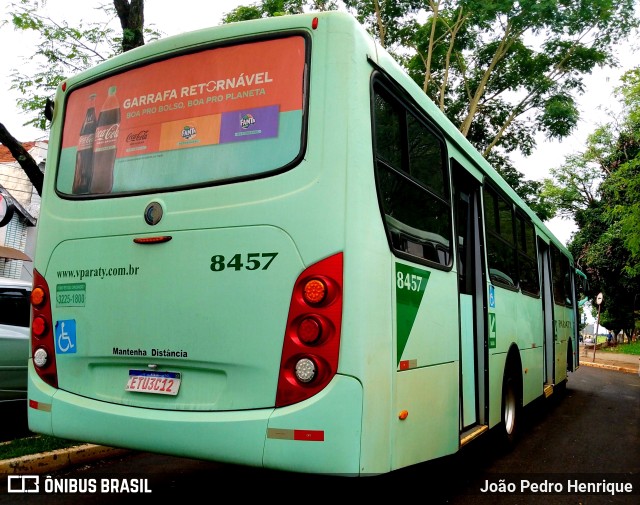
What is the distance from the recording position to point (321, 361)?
304 centimetres

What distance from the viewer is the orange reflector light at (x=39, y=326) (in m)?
3.88

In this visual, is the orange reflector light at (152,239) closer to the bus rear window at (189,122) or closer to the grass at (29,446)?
the bus rear window at (189,122)

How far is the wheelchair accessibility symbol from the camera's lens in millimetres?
3734

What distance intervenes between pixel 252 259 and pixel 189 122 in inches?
41.6

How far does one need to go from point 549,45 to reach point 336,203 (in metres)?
15.8

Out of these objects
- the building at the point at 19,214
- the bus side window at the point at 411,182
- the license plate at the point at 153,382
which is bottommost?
the license plate at the point at 153,382

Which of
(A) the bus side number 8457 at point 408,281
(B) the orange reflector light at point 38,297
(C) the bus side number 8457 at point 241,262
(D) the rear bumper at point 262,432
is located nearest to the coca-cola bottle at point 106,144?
(B) the orange reflector light at point 38,297

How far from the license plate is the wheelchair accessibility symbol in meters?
0.52

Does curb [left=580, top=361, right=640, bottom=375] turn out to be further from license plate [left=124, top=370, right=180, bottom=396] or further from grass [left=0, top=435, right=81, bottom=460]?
license plate [left=124, top=370, right=180, bottom=396]

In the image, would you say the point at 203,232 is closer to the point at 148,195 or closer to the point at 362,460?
the point at 148,195

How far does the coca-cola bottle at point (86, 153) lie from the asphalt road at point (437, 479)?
7.31 feet

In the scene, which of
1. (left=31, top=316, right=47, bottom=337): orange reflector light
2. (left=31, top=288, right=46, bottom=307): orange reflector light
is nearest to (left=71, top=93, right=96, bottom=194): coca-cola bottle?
(left=31, top=288, right=46, bottom=307): orange reflector light

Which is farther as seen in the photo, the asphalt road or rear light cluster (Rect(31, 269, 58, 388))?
the asphalt road

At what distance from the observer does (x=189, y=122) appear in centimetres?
368
